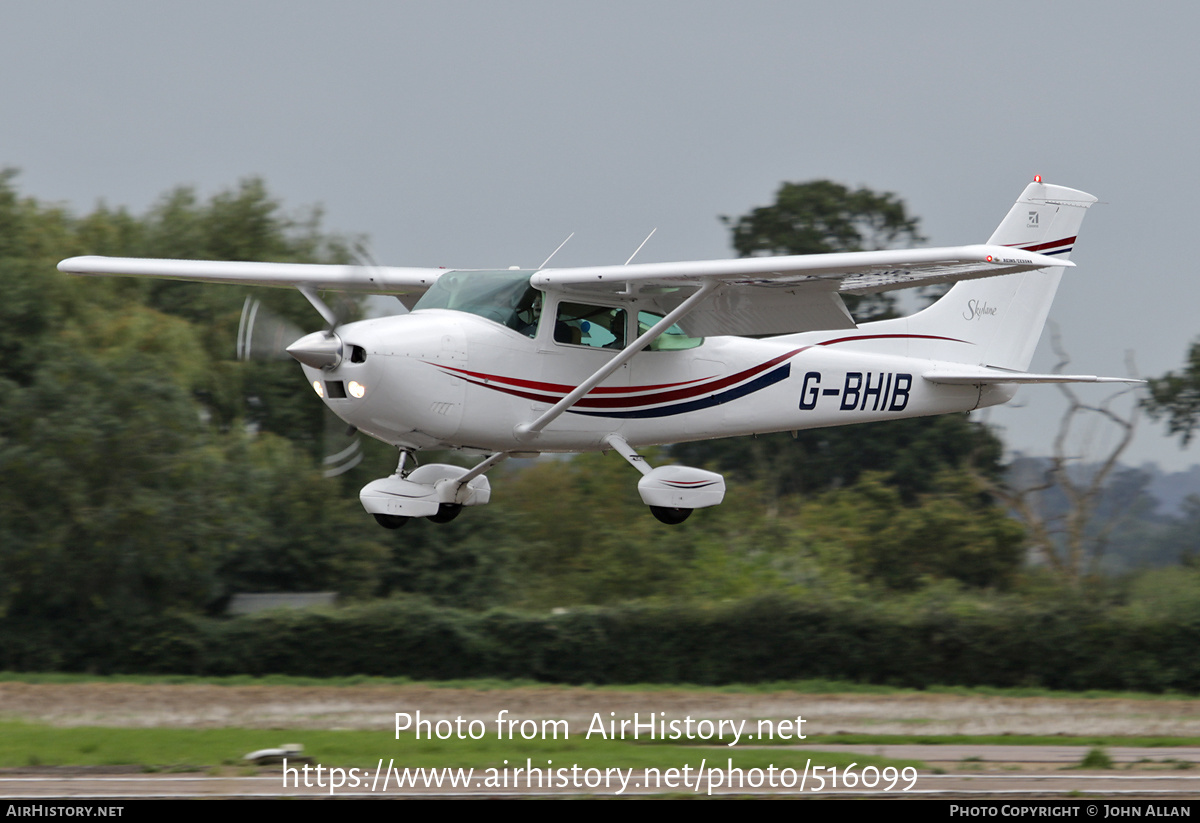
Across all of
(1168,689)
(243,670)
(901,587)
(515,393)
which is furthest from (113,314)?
(1168,689)

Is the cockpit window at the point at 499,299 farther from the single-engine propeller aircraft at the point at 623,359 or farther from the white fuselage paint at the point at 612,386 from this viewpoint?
the white fuselage paint at the point at 612,386

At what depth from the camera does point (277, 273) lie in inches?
568

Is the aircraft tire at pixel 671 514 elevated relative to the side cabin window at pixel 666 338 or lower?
lower

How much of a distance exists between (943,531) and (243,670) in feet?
55.1

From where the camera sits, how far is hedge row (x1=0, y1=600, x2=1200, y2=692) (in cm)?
2761

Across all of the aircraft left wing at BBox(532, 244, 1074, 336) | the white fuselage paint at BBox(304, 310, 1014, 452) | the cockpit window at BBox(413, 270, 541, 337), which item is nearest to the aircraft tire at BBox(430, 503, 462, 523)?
the white fuselage paint at BBox(304, 310, 1014, 452)

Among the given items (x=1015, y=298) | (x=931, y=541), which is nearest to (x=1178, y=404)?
(x=931, y=541)

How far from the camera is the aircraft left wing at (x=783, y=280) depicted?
11383 millimetres

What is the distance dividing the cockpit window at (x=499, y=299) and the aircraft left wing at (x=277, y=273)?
2.75 feet

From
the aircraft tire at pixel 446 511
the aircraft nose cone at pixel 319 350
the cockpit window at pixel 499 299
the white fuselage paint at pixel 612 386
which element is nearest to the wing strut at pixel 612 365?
the white fuselage paint at pixel 612 386

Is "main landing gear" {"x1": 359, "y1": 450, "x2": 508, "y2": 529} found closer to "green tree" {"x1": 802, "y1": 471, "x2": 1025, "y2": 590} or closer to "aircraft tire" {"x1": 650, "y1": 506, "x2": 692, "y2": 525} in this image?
"aircraft tire" {"x1": 650, "y1": 506, "x2": 692, "y2": 525}

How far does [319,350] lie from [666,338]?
352 cm

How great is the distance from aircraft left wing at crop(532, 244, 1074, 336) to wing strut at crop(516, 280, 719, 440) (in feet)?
0.53
